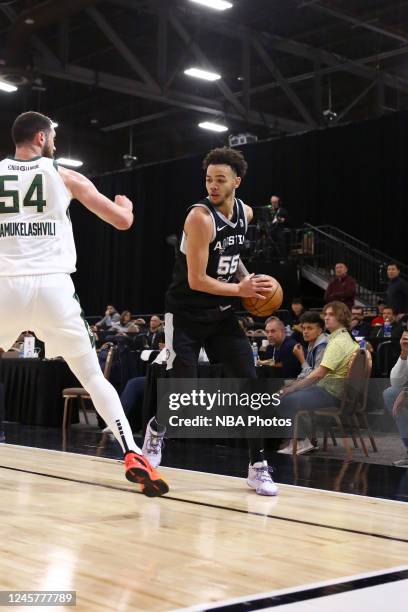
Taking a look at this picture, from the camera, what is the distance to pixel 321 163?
645 inches

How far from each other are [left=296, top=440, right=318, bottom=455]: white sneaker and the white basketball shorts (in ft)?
10.3

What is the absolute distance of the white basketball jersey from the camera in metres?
3.30

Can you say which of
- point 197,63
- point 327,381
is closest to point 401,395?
point 327,381

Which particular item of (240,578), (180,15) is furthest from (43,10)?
(240,578)

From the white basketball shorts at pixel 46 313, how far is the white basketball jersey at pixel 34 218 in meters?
0.06

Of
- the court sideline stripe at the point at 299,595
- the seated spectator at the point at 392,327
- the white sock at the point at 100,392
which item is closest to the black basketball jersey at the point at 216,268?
the white sock at the point at 100,392

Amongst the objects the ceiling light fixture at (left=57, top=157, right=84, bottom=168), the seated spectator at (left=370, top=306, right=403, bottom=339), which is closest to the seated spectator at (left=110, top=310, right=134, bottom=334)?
the seated spectator at (left=370, top=306, right=403, bottom=339)

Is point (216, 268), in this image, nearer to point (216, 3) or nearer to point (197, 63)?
point (216, 3)

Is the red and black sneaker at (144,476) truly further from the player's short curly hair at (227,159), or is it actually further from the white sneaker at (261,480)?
the player's short curly hair at (227,159)

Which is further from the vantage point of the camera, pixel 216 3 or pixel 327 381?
pixel 216 3

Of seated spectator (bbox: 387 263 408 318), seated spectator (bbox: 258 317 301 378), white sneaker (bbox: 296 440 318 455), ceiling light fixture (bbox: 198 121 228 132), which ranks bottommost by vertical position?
white sneaker (bbox: 296 440 318 455)

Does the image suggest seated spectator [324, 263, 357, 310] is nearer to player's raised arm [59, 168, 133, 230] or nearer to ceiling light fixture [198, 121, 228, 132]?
ceiling light fixture [198, 121, 228, 132]

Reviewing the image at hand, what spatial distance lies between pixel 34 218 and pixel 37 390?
581cm

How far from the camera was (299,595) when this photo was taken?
6.75 feet
